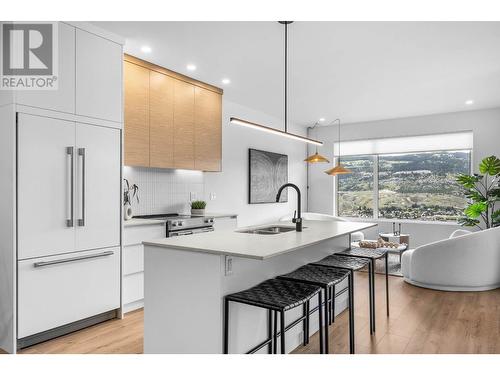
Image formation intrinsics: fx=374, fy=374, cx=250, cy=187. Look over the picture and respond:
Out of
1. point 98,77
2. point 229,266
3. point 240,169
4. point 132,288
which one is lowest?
point 132,288

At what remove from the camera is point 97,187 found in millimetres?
Result: 3328

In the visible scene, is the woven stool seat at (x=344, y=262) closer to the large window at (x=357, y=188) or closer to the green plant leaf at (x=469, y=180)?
the green plant leaf at (x=469, y=180)

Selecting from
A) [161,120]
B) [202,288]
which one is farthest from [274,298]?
[161,120]

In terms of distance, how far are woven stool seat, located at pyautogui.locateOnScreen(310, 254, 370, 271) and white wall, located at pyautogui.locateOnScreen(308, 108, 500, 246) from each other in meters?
4.46

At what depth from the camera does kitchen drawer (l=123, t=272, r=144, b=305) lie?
3680 mm

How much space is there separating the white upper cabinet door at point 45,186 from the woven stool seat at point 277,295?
1697 millimetres

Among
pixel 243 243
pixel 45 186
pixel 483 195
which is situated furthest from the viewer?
pixel 483 195

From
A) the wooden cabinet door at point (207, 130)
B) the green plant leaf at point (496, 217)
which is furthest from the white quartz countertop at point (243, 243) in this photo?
the green plant leaf at point (496, 217)

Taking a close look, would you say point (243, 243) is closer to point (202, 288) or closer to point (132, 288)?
point (202, 288)

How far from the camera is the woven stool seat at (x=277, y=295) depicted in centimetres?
208

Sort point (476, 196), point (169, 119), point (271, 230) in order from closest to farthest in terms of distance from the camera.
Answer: point (271, 230)
point (169, 119)
point (476, 196)

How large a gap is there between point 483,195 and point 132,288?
19.5ft

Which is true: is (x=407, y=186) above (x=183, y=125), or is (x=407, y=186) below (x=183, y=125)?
below

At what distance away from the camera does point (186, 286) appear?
2297 mm
